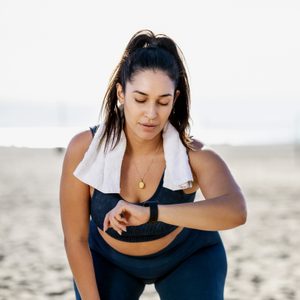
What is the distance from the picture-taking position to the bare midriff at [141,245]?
11.0 feet

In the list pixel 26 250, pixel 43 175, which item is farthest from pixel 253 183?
pixel 26 250

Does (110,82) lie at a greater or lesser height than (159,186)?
greater

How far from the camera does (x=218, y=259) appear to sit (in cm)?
343

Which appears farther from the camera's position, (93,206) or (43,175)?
(43,175)

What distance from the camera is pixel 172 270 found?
345cm

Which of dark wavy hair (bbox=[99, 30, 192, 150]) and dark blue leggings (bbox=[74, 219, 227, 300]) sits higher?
dark wavy hair (bbox=[99, 30, 192, 150])

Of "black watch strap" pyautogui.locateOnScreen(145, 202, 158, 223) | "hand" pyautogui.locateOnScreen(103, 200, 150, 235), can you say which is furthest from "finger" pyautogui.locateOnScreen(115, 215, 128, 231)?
"black watch strap" pyautogui.locateOnScreen(145, 202, 158, 223)

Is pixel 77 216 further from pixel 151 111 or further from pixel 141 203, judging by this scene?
pixel 151 111

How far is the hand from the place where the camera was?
283 centimetres

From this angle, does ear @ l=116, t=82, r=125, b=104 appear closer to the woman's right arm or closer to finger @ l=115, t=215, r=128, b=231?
the woman's right arm

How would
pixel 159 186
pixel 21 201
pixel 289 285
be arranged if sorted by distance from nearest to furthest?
pixel 159 186
pixel 289 285
pixel 21 201

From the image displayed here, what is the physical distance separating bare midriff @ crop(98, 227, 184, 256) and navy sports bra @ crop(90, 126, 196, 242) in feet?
0.11

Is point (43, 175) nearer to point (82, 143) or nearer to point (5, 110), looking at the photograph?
point (82, 143)

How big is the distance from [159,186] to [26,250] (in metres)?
4.76
